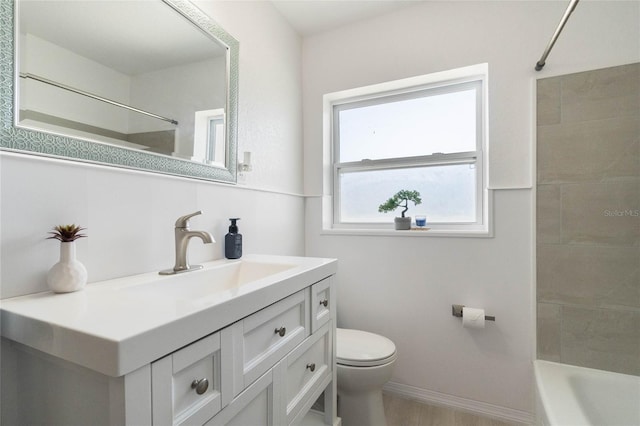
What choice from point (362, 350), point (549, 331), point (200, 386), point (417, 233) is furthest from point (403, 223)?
point (200, 386)

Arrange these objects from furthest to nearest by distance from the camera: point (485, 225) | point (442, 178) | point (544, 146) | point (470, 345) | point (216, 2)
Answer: point (442, 178), point (485, 225), point (470, 345), point (544, 146), point (216, 2)

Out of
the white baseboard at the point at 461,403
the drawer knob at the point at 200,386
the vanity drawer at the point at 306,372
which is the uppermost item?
the drawer knob at the point at 200,386

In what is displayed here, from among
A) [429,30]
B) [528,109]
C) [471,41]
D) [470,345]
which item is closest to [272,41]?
[429,30]

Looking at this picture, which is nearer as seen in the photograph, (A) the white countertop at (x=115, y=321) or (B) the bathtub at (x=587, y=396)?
(A) the white countertop at (x=115, y=321)

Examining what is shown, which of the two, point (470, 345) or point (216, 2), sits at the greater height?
point (216, 2)

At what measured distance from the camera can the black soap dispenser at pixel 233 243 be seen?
134 centimetres

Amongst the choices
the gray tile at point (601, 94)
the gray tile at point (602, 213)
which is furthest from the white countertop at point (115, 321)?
the gray tile at point (601, 94)

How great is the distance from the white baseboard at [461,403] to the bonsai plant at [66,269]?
5.75ft

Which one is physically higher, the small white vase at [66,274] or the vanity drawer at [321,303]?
the small white vase at [66,274]

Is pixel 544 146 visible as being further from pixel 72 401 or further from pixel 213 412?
pixel 72 401

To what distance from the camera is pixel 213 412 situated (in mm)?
634

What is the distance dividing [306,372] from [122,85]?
1184mm

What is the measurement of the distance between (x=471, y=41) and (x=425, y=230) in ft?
3.67

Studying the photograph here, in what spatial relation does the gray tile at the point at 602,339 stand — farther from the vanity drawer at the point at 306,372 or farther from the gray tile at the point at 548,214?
the vanity drawer at the point at 306,372
